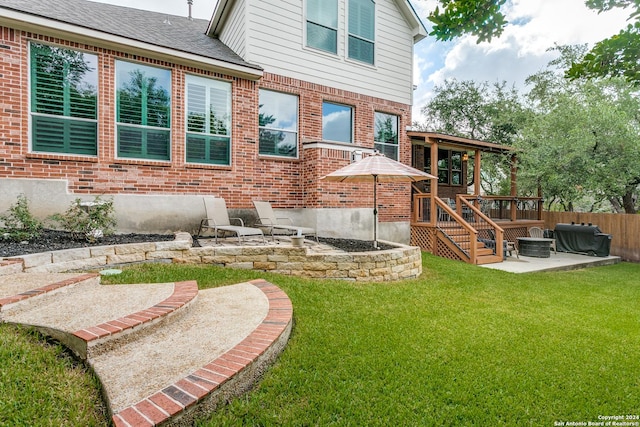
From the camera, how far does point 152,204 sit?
7.29m

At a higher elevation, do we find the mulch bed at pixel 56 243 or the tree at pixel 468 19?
the tree at pixel 468 19

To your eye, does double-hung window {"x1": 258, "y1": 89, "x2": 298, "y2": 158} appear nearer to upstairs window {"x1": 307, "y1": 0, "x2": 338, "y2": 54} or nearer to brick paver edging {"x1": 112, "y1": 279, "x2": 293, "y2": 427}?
upstairs window {"x1": 307, "y1": 0, "x2": 338, "y2": 54}

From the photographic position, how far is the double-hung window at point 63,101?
639cm

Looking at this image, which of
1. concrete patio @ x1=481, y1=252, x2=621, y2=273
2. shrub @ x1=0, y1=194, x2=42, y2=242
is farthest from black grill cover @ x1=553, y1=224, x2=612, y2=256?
shrub @ x1=0, y1=194, x2=42, y2=242

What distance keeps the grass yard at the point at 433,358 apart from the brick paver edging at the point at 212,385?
3.9 inches

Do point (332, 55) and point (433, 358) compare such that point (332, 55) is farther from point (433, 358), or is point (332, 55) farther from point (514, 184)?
point (433, 358)

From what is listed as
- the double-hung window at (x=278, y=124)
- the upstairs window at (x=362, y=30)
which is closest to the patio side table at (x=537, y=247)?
the upstairs window at (x=362, y=30)

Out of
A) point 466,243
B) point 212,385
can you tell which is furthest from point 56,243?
point 466,243

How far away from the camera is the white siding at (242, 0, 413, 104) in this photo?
8.76 meters

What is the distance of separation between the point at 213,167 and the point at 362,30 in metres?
6.41

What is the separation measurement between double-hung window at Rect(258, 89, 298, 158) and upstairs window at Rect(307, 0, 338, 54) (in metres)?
1.85

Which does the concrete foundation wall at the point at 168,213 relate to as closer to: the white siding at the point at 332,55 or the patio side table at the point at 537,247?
the white siding at the point at 332,55

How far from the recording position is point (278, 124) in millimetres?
9070

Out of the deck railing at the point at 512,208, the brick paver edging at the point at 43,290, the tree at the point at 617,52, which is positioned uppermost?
the tree at the point at 617,52
